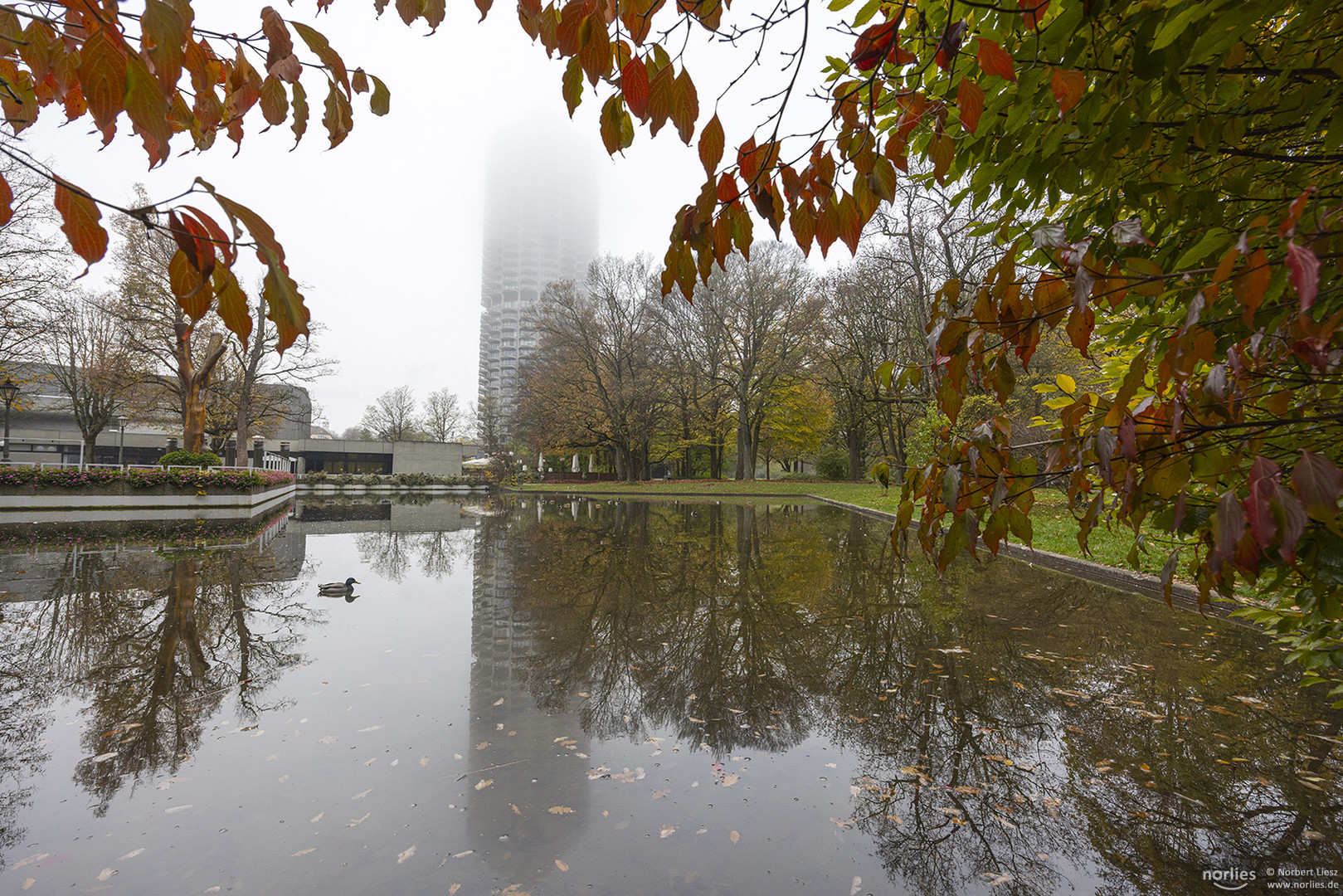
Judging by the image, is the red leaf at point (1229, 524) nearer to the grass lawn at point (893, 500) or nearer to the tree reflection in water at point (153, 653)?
the grass lawn at point (893, 500)

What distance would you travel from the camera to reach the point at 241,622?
5660 millimetres

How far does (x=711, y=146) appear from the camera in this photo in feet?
4.46

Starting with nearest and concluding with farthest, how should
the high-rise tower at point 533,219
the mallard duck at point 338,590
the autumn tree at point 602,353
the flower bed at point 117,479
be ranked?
the mallard duck at point 338,590
the flower bed at point 117,479
the autumn tree at point 602,353
the high-rise tower at point 533,219

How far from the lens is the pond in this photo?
2.37 m

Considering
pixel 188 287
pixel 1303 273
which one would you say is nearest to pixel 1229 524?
pixel 1303 273

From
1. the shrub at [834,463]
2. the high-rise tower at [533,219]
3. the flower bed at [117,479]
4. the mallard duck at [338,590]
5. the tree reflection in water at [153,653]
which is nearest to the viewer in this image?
the tree reflection in water at [153,653]

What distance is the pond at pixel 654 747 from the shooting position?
2371 millimetres

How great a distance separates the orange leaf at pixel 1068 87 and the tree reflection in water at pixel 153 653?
4803mm

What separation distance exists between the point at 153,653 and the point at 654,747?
4.49 metres

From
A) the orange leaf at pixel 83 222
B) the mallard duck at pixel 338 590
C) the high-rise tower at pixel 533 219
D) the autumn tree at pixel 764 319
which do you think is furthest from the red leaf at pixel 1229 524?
the high-rise tower at pixel 533 219

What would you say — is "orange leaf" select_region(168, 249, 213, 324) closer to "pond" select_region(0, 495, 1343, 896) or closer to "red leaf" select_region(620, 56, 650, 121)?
"red leaf" select_region(620, 56, 650, 121)

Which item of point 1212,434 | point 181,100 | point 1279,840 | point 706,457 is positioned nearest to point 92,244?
point 181,100

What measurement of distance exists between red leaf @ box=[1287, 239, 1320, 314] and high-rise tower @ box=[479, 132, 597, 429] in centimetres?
11822

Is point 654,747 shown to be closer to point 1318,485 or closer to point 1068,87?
point 1318,485
